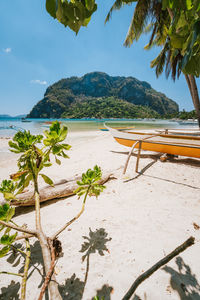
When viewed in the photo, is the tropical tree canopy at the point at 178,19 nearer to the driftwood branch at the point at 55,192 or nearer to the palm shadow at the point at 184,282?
the palm shadow at the point at 184,282

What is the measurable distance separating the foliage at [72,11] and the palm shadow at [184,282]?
187 centimetres

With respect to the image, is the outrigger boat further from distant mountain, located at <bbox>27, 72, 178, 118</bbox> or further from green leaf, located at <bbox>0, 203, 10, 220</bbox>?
distant mountain, located at <bbox>27, 72, 178, 118</bbox>

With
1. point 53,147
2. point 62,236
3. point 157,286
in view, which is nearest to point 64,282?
point 62,236

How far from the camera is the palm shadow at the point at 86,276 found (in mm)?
884

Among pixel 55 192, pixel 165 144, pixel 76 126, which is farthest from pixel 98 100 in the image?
pixel 55 192

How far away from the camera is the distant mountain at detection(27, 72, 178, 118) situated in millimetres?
67412

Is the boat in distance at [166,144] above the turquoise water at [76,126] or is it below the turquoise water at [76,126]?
below

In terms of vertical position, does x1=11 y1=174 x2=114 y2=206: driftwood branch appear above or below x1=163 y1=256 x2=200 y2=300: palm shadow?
above

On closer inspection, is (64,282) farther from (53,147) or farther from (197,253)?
(197,253)

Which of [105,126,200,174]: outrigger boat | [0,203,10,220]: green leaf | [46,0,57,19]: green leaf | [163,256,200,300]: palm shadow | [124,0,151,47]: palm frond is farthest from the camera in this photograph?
[124,0,151,47]: palm frond

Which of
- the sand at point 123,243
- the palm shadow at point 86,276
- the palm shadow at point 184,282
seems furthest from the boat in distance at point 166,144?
the palm shadow at point 184,282

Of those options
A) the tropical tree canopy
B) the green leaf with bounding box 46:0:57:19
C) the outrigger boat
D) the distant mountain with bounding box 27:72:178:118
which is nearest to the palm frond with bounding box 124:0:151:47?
the outrigger boat

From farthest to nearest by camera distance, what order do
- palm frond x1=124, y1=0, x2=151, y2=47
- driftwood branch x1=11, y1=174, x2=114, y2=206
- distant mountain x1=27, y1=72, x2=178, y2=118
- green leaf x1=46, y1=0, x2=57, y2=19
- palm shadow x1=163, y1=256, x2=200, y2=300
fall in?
1. distant mountain x1=27, y1=72, x2=178, y2=118
2. palm frond x1=124, y1=0, x2=151, y2=47
3. driftwood branch x1=11, y1=174, x2=114, y2=206
4. palm shadow x1=163, y1=256, x2=200, y2=300
5. green leaf x1=46, y1=0, x2=57, y2=19

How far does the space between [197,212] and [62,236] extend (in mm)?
1764
